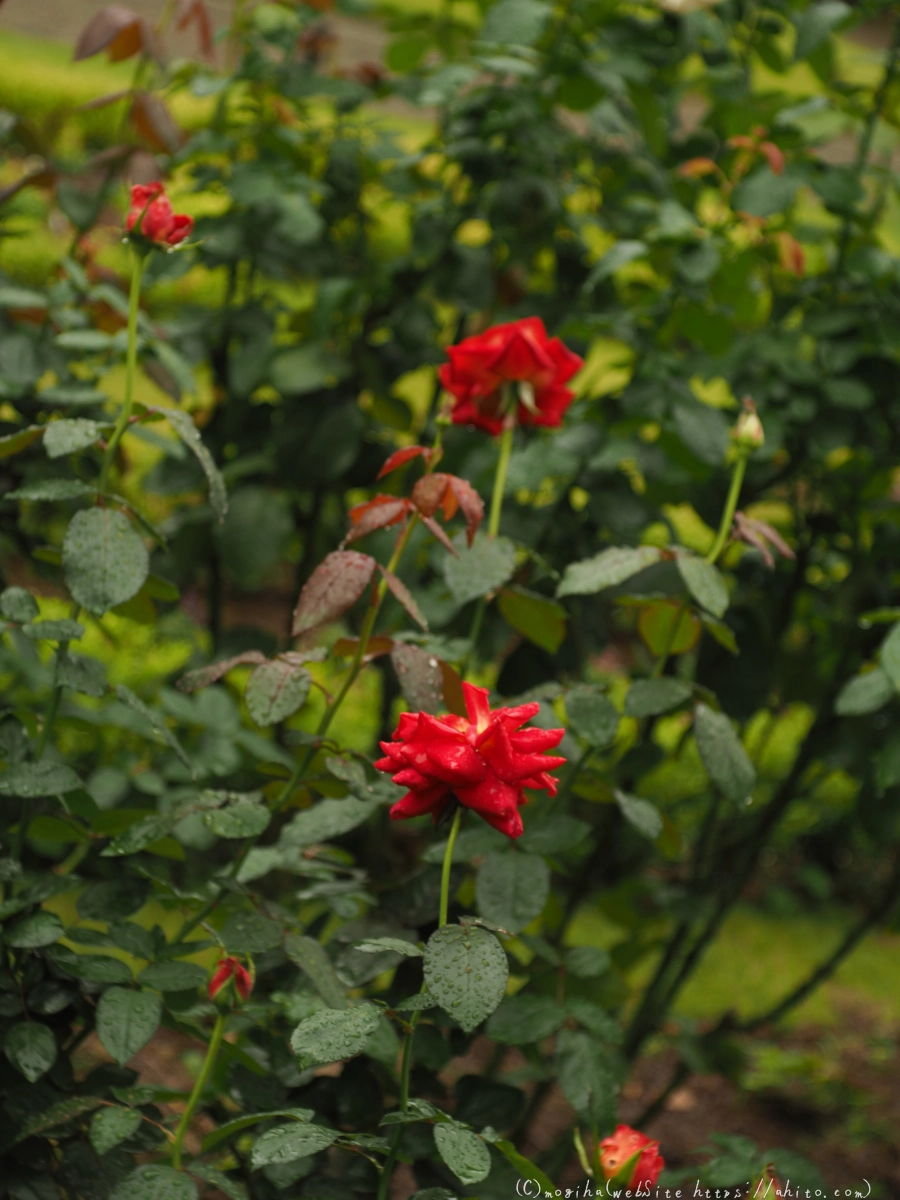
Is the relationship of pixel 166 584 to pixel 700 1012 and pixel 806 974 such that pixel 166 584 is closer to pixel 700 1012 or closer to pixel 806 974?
pixel 700 1012

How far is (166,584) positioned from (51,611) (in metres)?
1.09

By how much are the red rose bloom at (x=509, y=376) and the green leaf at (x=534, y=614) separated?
13cm

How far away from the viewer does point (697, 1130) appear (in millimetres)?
1660

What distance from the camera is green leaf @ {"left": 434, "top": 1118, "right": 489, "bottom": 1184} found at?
527mm

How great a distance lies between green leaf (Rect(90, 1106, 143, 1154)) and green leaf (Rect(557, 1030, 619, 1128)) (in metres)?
0.29

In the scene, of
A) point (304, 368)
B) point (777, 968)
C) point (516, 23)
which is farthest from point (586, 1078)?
point (777, 968)

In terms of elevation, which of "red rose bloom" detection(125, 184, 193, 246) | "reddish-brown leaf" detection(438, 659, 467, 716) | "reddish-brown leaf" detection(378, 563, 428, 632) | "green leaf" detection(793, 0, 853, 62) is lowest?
"reddish-brown leaf" detection(438, 659, 467, 716)

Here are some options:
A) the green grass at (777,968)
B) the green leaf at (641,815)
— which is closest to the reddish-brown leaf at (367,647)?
the green leaf at (641,815)

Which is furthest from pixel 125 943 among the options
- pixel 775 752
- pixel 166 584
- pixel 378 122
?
pixel 775 752

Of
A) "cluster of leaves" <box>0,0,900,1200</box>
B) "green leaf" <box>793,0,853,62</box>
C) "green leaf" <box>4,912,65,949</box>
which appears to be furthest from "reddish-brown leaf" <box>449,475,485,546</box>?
"green leaf" <box>793,0,853,62</box>

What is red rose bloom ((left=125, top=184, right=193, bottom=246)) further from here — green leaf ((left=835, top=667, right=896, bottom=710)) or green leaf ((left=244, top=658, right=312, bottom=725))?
green leaf ((left=835, top=667, right=896, bottom=710))

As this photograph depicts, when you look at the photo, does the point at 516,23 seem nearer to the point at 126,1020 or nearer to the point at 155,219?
the point at 155,219

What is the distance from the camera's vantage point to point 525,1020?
0.78m

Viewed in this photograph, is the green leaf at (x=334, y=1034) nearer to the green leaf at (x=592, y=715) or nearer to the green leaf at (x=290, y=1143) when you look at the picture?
the green leaf at (x=290, y=1143)
